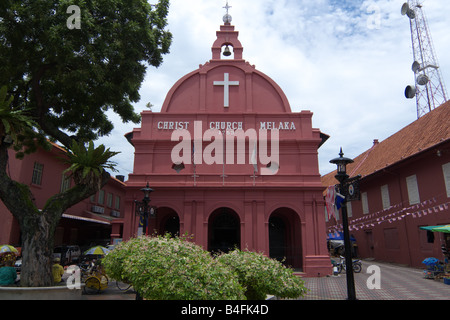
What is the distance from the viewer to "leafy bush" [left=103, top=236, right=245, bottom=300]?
4789 mm

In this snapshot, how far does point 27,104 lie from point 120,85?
4.08 metres

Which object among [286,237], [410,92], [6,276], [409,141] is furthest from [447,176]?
[6,276]

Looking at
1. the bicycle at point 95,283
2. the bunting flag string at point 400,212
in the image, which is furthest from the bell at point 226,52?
the bicycle at point 95,283

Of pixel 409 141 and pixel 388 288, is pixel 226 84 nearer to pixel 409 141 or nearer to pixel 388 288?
pixel 409 141

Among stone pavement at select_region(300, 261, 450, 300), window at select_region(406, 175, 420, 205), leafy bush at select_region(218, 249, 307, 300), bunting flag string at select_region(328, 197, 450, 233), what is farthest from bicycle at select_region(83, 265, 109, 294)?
window at select_region(406, 175, 420, 205)

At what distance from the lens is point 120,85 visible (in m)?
12.3

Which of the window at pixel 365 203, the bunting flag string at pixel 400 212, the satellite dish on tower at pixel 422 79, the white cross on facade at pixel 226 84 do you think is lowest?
the bunting flag string at pixel 400 212

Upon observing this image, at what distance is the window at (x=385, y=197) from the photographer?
20516mm

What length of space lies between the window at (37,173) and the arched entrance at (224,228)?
10.3 metres

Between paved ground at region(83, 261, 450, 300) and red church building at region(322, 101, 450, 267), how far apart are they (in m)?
2.71

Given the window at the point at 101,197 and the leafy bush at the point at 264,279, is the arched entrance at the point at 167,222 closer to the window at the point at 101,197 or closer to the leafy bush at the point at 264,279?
Answer: the window at the point at 101,197

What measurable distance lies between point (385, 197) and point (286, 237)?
7716mm
